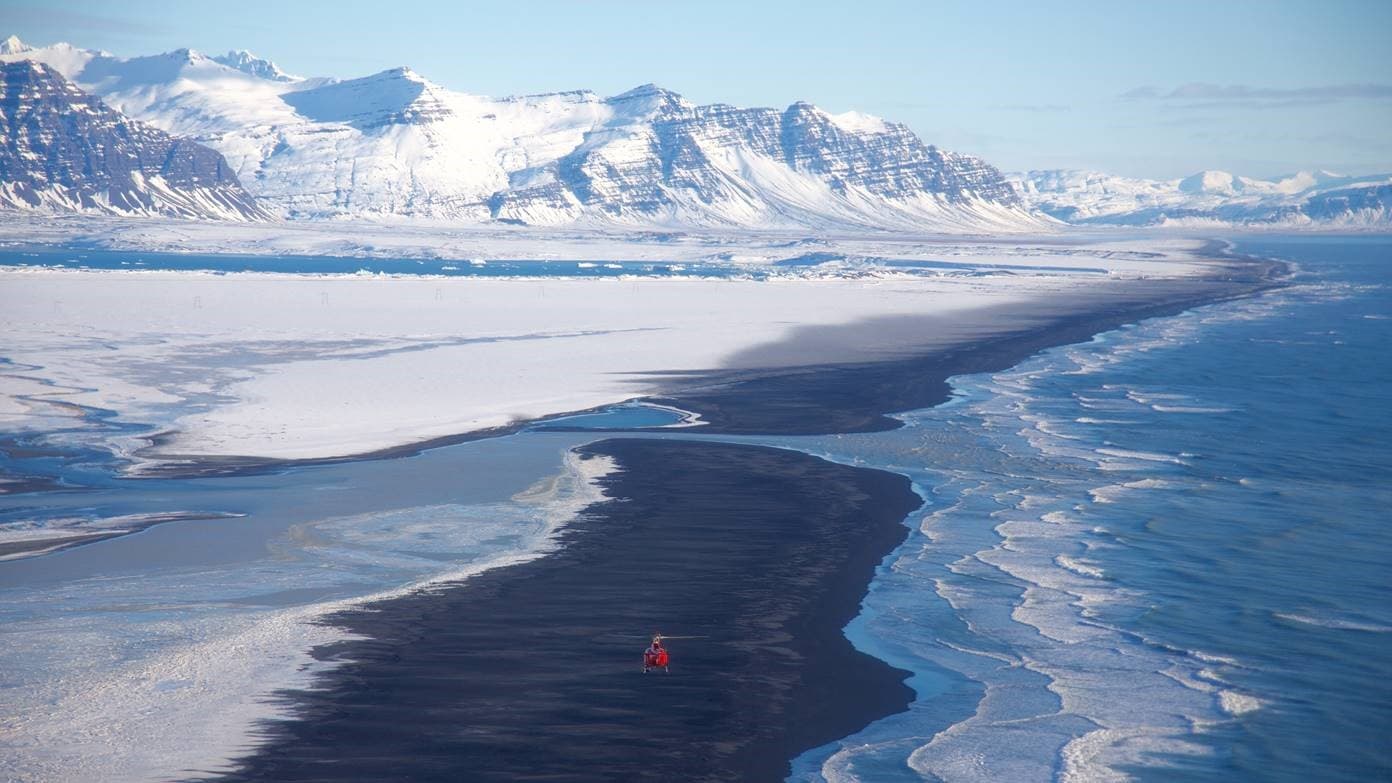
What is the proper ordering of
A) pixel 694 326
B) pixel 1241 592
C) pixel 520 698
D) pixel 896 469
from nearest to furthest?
pixel 520 698 → pixel 1241 592 → pixel 896 469 → pixel 694 326

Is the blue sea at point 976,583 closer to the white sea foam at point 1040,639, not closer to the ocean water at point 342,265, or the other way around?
the white sea foam at point 1040,639

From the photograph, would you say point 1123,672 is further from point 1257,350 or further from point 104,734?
point 1257,350

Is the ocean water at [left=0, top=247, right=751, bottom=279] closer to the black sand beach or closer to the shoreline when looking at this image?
the shoreline

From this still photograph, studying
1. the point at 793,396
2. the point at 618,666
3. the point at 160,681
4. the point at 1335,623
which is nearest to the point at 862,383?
the point at 793,396

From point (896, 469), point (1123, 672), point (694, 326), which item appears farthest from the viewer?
point (694, 326)

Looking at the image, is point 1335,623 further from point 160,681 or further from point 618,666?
point 160,681

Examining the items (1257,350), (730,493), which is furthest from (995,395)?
(1257,350)

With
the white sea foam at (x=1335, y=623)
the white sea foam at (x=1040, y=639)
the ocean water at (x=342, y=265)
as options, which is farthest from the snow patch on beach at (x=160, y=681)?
the ocean water at (x=342, y=265)
